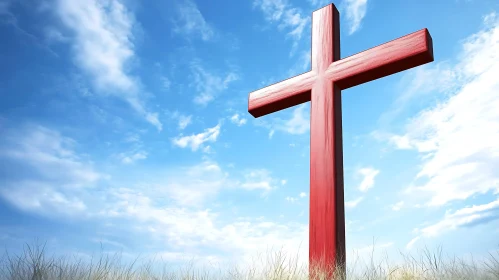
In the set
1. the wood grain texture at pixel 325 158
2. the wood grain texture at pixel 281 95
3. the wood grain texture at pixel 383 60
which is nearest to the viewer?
the wood grain texture at pixel 325 158

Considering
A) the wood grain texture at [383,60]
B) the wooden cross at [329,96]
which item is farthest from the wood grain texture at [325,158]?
the wood grain texture at [383,60]

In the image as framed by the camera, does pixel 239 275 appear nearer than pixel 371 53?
Yes

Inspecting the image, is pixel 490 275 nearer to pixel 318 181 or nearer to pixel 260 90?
pixel 318 181

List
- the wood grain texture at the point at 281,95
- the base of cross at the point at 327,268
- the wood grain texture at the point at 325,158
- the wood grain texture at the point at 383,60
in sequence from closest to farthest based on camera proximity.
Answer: the base of cross at the point at 327,268 → the wood grain texture at the point at 325,158 → the wood grain texture at the point at 383,60 → the wood grain texture at the point at 281,95

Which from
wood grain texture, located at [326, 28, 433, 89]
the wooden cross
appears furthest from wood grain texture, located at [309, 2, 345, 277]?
wood grain texture, located at [326, 28, 433, 89]

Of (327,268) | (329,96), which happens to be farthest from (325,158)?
(327,268)

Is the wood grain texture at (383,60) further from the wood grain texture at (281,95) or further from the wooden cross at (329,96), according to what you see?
the wood grain texture at (281,95)

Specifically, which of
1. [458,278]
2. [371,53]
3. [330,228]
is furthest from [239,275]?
[371,53]

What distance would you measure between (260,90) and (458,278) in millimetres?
2611

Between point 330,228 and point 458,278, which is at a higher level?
point 330,228

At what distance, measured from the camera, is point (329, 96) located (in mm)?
4223

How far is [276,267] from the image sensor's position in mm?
3438

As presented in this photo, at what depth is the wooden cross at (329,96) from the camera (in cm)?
375

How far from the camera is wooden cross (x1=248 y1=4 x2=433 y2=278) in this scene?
12.3 ft
